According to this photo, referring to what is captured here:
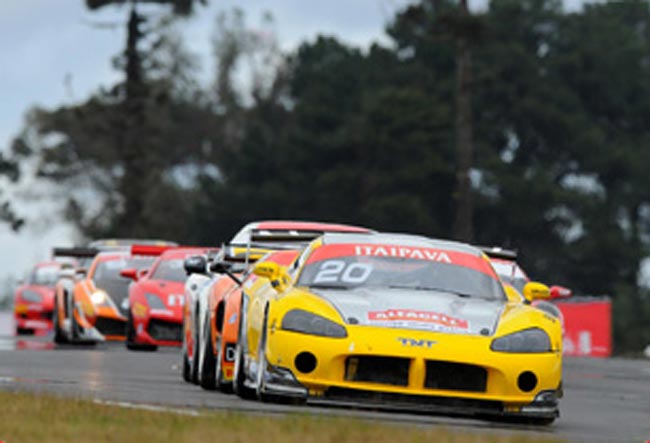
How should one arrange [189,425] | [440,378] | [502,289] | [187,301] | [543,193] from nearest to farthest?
[189,425]
[440,378]
[502,289]
[187,301]
[543,193]

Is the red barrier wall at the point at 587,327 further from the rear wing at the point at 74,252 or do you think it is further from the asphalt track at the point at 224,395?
the asphalt track at the point at 224,395

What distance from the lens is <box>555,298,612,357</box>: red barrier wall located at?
37906 millimetres

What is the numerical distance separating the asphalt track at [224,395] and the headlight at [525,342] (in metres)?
0.48

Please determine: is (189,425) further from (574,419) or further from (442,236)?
(442,236)

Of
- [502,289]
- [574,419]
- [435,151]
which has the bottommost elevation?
[574,419]

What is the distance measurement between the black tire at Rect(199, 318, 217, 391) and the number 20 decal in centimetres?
294

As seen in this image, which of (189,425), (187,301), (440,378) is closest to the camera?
(189,425)

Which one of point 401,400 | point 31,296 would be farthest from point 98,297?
point 401,400

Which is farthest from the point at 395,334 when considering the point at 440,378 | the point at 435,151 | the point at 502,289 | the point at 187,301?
the point at 435,151

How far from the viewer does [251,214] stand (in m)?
84.1

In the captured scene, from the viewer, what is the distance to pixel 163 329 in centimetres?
2741

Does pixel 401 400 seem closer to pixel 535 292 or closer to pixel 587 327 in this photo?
pixel 535 292

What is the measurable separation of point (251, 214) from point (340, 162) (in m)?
4.72

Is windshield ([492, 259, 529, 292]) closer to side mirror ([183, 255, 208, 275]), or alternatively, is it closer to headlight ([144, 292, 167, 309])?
headlight ([144, 292, 167, 309])
